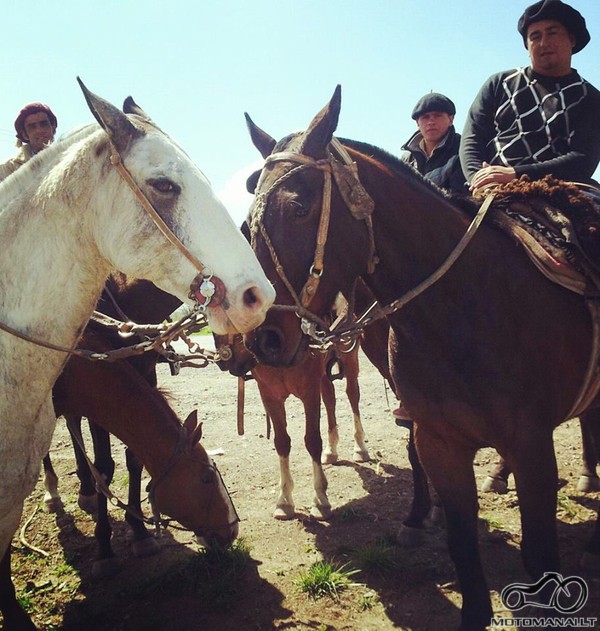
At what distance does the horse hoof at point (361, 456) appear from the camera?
6148 mm

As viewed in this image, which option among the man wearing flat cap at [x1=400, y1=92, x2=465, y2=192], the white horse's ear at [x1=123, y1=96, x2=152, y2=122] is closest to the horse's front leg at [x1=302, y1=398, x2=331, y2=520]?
the man wearing flat cap at [x1=400, y1=92, x2=465, y2=192]

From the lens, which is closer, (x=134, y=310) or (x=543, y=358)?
(x=543, y=358)

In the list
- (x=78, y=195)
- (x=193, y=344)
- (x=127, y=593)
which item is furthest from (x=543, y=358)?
(x=127, y=593)

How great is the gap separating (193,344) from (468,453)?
1857 mm

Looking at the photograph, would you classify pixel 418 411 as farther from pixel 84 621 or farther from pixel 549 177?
pixel 84 621

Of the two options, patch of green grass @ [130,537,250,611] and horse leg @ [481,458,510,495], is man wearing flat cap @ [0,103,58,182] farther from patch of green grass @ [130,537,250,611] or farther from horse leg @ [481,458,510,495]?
horse leg @ [481,458,510,495]

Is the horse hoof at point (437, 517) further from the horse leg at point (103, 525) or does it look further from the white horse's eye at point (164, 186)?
the white horse's eye at point (164, 186)

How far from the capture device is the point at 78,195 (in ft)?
7.04

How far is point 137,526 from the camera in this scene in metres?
4.30

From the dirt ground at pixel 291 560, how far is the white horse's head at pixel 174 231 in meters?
2.36

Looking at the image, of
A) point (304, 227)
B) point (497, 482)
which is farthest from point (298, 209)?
point (497, 482)

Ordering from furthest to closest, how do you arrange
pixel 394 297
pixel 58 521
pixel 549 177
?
pixel 58 521 < pixel 549 177 < pixel 394 297

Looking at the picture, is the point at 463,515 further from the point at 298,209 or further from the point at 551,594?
the point at 298,209

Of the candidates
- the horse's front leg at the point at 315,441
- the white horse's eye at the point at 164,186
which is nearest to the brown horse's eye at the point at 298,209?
the white horse's eye at the point at 164,186
